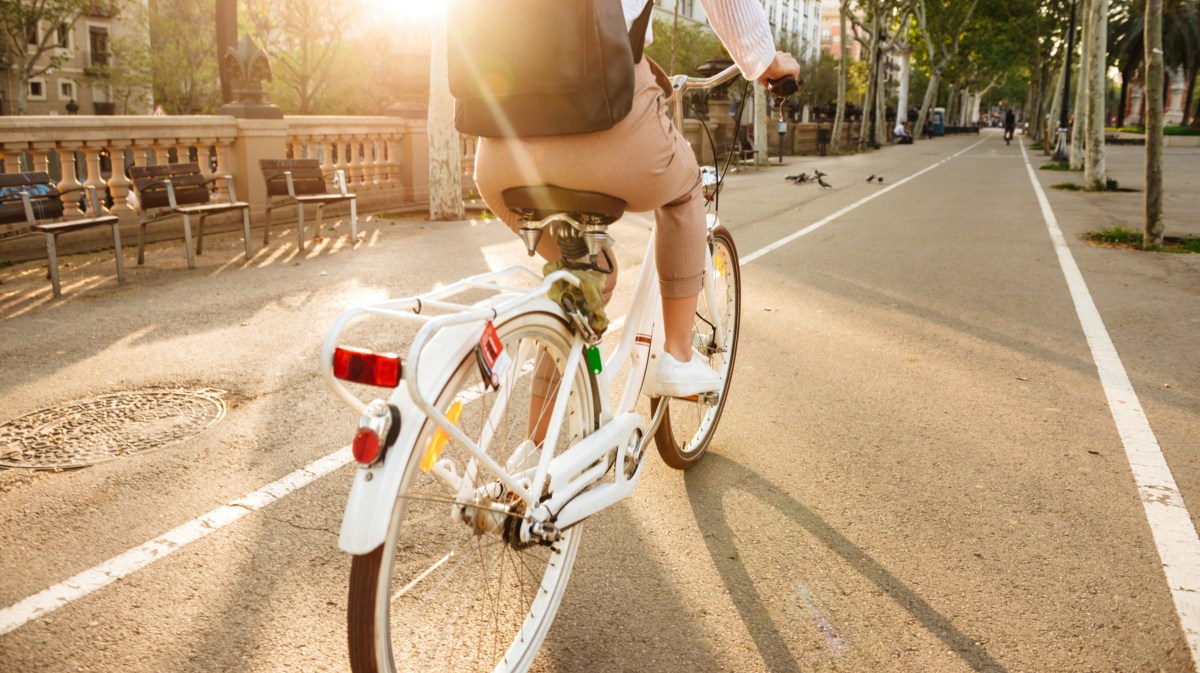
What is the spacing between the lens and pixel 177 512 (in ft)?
12.1

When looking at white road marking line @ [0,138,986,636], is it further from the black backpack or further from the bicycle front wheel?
the black backpack

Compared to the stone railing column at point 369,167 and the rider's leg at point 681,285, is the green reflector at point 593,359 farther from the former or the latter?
the stone railing column at point 369,167

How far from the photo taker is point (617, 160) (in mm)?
2535

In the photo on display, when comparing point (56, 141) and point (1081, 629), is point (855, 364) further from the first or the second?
point (56, 141)

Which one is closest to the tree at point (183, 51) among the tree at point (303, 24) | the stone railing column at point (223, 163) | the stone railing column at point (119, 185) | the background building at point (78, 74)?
the tree at point (303, 24)

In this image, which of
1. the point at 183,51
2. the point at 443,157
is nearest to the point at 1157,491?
the point at 443,157

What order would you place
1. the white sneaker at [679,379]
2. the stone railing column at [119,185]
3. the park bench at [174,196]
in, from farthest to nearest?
the stone railing column at [119,185] < the park bench at [174,196] < the white sneaker at [679,379]

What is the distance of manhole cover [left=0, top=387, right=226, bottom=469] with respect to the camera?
14.0 ft

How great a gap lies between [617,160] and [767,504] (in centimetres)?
183

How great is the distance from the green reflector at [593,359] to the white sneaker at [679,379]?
55cm

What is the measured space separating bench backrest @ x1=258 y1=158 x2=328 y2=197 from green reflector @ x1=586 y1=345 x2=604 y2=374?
9428mm

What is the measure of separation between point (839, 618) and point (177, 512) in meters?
2.52

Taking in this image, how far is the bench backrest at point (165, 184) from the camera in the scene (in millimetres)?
9570

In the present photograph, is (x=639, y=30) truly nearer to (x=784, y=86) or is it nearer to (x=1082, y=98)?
(x=784, y=86)
